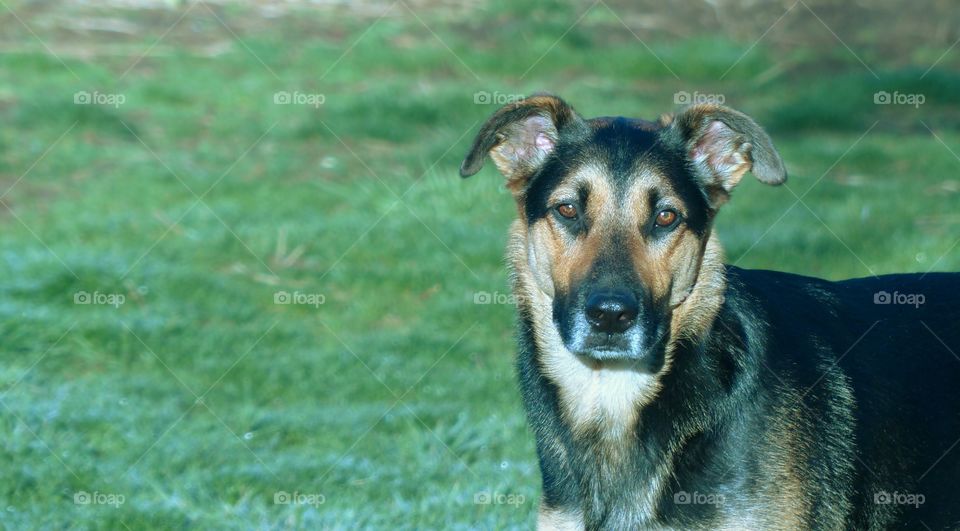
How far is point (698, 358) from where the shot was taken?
15.5 ft

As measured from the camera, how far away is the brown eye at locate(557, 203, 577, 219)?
492 cm

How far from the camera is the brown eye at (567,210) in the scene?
492cm

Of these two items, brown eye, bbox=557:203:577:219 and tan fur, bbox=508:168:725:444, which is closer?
tan fur, bbox=508:168:725:444

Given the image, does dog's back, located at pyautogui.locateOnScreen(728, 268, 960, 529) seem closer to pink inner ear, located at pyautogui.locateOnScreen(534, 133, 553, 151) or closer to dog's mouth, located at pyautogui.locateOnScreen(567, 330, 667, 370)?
dog's mouth, located at pyautogui.locateOnScreen(567, 330, 667, 370)

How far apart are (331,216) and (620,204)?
616 cm

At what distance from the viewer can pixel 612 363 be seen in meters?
4.88

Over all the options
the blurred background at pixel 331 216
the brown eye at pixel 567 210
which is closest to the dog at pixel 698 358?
the brown eye at pixel 567 210

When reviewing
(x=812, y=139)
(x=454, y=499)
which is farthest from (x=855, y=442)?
(x=812, y=139)

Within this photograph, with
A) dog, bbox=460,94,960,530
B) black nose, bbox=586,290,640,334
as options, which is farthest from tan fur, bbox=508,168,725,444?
black nose, bbox=586,290,640,334

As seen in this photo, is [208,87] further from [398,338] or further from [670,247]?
[670,247]

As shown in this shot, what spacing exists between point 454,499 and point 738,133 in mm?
2295

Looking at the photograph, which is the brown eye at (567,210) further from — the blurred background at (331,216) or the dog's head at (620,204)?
the blurred background at (331,216)

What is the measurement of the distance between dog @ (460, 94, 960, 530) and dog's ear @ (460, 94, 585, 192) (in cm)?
1

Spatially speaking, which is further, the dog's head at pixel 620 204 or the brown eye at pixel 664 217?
the brown eye at pixel 664 217
